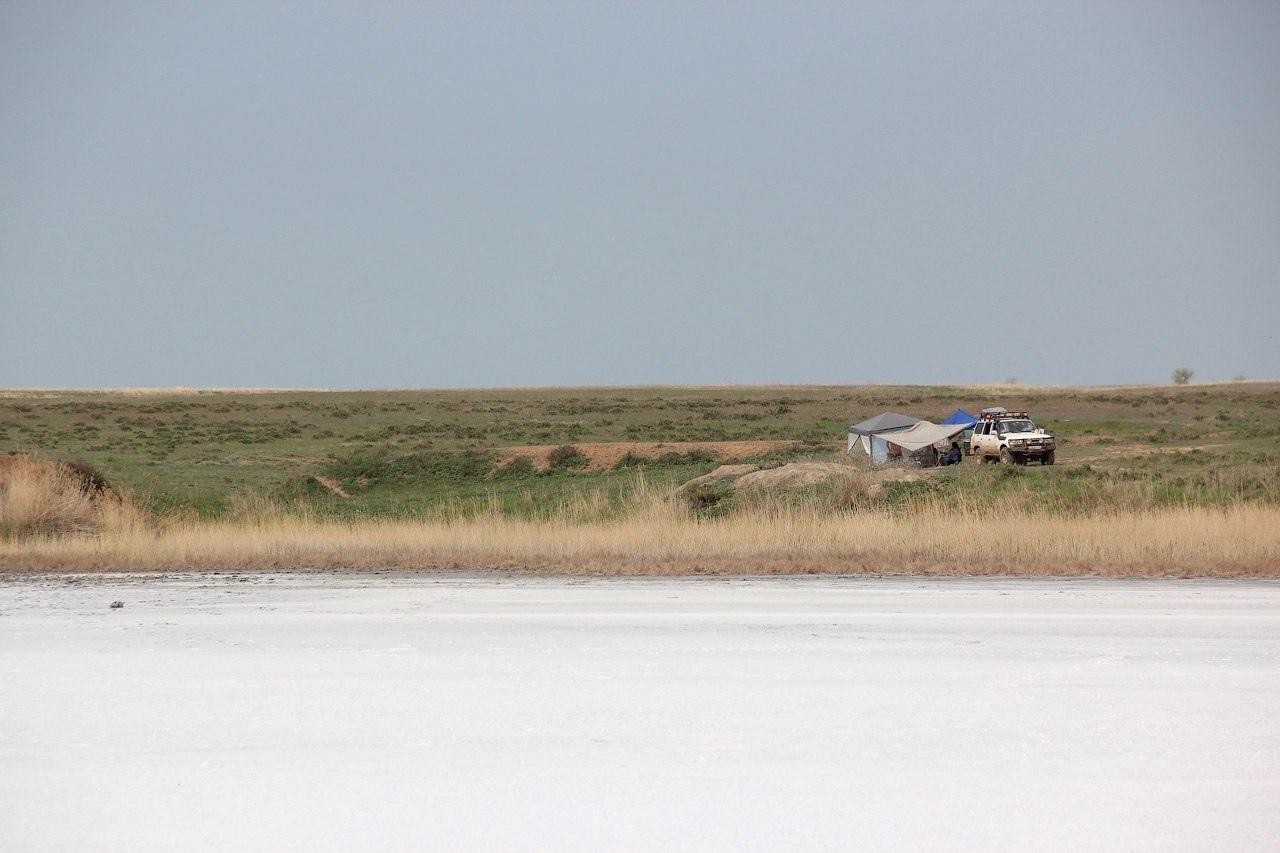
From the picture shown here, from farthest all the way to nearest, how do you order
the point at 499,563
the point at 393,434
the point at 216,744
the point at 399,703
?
the point at 393,434 → the point at 499,563 → the point at 399,703 → the point at 216,744

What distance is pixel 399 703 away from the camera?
8.12 meters

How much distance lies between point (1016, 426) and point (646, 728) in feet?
126

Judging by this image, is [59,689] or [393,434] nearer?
[59,689]

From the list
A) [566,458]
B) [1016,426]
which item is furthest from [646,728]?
[1016,426]

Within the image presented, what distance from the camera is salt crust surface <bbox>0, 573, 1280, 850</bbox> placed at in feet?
18.4

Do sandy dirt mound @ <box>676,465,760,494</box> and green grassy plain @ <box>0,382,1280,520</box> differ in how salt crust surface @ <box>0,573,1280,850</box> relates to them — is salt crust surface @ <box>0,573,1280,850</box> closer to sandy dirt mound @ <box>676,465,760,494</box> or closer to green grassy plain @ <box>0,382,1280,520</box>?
green grassy plain @ <box>0,382,1280,520</box>

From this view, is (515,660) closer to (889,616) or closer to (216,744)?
(216,744)

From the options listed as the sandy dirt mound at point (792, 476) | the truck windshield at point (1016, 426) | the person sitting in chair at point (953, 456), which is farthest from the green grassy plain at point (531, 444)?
the person sitting in chair at point (953, 456)

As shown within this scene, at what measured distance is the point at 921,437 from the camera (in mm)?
39906

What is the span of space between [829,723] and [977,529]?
39.1 feet

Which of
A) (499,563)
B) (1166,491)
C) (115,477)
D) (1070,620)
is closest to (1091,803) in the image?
(1070,620)

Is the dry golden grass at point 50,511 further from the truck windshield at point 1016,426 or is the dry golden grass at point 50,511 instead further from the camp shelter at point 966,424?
the camp shelter at point 966,424

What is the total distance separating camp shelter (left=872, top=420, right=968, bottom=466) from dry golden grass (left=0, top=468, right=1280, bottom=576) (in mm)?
18332

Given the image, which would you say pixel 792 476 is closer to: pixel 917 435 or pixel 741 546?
pixel 917 435
